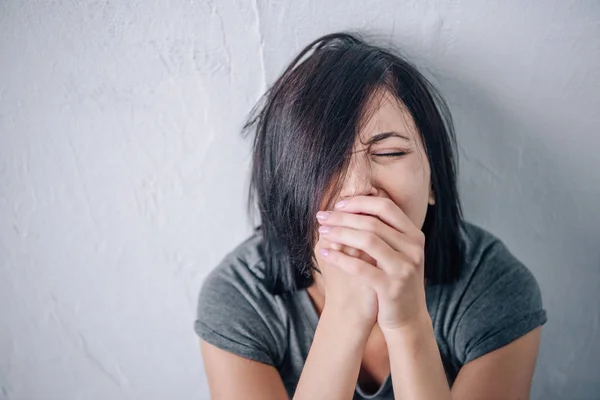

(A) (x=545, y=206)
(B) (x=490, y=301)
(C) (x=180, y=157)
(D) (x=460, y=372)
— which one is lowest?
(D) (x=460, y=372)

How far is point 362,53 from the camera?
2.18ft

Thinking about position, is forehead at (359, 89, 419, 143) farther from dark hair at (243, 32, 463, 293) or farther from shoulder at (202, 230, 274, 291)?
shoulder at (202, 230, 274, 291)

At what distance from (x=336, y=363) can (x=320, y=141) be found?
1.03 feet

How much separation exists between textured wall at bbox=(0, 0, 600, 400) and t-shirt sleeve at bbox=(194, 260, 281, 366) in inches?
5.7

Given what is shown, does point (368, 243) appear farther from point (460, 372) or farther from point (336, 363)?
point (460, 372)

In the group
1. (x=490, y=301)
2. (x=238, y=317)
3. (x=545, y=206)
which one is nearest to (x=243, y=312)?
Result: (x=238, y=317)

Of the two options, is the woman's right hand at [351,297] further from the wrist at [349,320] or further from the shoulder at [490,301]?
the shoulder at [490,301]

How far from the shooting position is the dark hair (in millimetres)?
623

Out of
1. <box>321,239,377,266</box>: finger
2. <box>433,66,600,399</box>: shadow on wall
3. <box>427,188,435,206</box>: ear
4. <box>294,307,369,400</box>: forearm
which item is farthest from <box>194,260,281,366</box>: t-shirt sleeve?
<box>433,66,600,399</box>: shadow on wall

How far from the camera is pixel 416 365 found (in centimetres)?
62

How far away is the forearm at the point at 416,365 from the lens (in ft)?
2.03

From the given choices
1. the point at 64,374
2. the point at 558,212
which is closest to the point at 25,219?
Result: the point at 64,374

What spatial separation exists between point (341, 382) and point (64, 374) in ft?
2.13

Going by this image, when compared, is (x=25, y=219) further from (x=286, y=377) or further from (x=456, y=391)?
(x=456, y=391)
